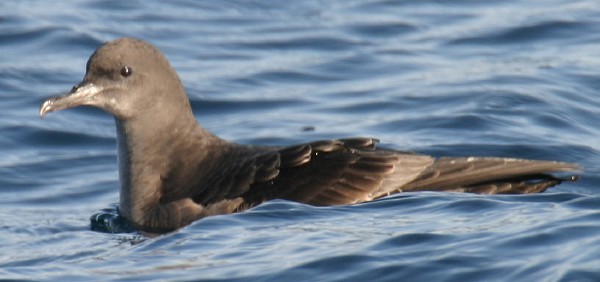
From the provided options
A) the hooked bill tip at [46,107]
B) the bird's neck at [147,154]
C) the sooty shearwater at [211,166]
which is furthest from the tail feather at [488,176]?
the hooked bill tip at [46,107]

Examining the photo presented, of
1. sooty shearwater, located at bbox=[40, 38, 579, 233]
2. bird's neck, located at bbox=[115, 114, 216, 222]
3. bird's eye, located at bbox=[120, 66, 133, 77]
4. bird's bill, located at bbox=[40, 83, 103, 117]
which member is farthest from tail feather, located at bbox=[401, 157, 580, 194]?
bird's bill, located at bbox=[40, 83, 103, 117]

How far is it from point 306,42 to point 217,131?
2.92 metres

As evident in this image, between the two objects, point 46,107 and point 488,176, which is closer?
point 488,176

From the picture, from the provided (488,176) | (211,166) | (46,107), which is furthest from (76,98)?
(488,176)

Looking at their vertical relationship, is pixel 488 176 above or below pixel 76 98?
below

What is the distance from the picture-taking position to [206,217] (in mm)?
7785

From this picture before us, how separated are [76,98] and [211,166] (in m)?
0.91

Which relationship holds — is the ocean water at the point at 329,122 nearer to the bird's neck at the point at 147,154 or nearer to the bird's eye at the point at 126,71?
the bird's neck at the point at 147,154

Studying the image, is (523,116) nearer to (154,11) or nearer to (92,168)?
(92,168)

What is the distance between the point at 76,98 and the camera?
328 inches

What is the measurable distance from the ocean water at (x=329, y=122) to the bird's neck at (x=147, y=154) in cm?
30

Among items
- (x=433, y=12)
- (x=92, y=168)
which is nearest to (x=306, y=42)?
(x=433, y=12)

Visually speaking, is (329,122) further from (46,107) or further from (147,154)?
(46,107)

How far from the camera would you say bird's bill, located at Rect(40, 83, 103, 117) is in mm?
8250
